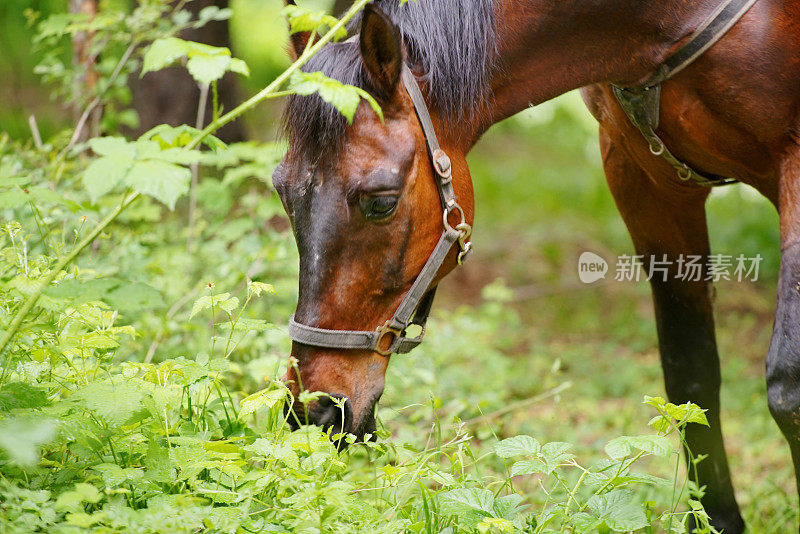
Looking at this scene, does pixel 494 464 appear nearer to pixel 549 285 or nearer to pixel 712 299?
pixel 712 299

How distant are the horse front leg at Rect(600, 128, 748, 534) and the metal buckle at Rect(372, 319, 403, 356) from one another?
4.02 feet

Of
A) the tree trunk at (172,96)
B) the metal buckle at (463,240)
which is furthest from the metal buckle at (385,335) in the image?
the tree trunk at (172,96)

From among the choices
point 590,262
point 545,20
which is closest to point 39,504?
point 545,20

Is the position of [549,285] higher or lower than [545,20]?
lower

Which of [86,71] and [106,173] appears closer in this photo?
[106,173]

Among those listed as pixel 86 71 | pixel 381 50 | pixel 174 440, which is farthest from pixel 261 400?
pixel 86 71

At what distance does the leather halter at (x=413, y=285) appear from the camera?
1992 millimetres

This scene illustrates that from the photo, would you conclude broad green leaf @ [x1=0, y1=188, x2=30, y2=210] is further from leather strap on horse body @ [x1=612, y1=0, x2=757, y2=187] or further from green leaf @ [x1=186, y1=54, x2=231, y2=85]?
leather strap on horse body @ [x1=612, y1=0, x2=757, y2=187]

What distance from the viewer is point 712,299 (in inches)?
118

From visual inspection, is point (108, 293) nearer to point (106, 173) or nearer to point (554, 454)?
point (106, 173)

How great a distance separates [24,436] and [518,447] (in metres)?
1.11

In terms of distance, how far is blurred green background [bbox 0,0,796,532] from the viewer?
3.87 metres

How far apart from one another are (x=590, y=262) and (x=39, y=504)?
4941 millimetres

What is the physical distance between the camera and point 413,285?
2.09 metres
